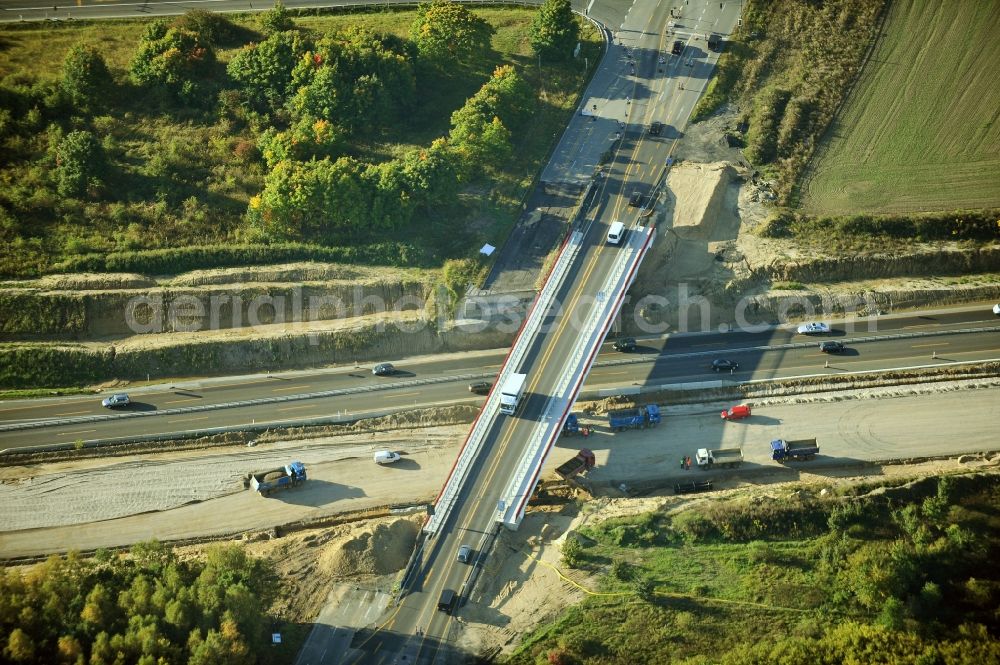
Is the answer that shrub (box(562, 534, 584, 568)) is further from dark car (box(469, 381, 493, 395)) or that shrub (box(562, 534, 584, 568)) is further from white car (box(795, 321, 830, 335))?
white car (box(795, 321, 830, 335))

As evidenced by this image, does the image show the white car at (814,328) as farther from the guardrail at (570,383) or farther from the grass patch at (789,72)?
the guardrail at (570,383)

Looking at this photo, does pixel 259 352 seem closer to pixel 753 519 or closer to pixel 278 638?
pixel 278 638

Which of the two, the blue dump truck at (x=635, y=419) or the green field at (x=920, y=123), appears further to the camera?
Answer: the green field at (x=920, y=123)

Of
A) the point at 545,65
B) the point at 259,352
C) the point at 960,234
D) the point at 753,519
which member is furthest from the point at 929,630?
the point at 545,65

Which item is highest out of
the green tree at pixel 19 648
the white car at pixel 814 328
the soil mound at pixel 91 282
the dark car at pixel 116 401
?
the white car at pixel 814 328

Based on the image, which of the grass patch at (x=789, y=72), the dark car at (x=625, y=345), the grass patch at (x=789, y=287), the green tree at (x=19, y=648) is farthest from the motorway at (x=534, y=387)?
the green tree at (x=19, y=648)
